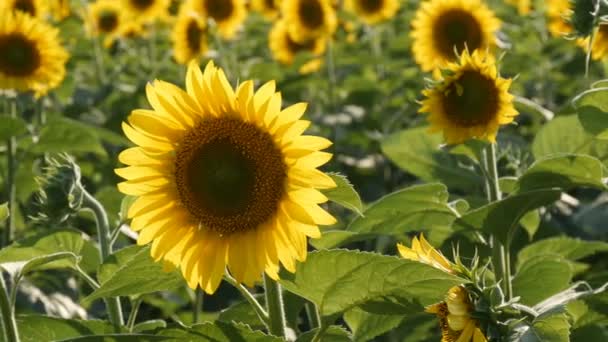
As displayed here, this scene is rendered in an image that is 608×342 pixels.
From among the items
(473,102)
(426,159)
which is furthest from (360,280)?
(426,159)

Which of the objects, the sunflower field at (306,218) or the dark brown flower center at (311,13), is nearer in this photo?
the sunflower field at (306,218)

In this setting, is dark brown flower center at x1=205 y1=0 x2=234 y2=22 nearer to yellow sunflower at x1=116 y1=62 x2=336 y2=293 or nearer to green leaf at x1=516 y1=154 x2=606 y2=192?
green leaf at x1=516 y1=154 x2=606 y2=192

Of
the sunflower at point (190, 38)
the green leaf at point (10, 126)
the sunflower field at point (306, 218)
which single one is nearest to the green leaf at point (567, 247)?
the sunflower field at point (306, 218)

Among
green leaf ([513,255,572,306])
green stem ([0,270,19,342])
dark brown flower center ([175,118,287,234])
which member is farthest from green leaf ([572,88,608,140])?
A: green stem ([0,270,19,342])

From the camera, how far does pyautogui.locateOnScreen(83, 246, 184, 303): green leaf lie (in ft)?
5.87

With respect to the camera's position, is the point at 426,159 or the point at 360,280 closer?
the point at 360,280

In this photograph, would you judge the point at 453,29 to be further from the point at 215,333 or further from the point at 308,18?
the point at 215,333

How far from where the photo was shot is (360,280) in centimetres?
174

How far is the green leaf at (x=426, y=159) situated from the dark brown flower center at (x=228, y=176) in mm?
1031

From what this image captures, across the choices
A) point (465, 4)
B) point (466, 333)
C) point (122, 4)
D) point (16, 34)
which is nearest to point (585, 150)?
point (466, 333)

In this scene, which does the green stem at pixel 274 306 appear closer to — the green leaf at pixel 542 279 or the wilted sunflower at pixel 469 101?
the green leaf at pixel 542 279

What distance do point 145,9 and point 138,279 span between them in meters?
5.15

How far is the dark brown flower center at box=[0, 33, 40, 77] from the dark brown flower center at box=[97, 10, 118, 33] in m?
2.90

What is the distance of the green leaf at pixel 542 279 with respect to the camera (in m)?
2.23
